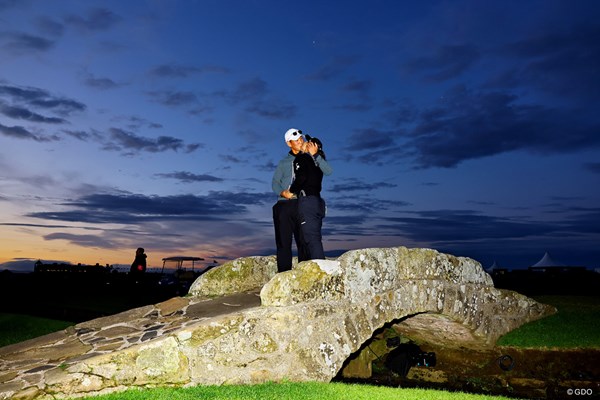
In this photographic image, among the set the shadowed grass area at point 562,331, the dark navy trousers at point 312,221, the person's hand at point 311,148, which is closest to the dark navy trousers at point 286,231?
the dark navy trousers at point 312,221

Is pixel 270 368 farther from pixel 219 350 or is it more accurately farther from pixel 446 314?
pixel 446 314

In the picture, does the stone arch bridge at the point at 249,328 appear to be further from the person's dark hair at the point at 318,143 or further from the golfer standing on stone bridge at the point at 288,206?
the person's dark hair at the point at 318,143

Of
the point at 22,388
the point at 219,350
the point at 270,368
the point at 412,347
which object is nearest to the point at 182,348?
the point at 219,350

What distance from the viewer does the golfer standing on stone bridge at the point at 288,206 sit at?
7953mm

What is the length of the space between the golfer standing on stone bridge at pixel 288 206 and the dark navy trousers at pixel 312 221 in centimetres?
19

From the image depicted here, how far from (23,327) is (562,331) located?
42.1 ft

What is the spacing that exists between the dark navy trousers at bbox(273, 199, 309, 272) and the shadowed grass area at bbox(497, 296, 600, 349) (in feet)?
18.7

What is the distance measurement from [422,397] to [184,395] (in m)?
3.19

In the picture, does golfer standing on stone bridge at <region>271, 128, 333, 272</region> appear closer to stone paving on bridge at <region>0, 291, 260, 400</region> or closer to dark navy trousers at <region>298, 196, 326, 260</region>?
dark navy trousers at <region>298, 196, 326, 260</region>

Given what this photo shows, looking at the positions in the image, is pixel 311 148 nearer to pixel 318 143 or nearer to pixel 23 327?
pixel 318 143

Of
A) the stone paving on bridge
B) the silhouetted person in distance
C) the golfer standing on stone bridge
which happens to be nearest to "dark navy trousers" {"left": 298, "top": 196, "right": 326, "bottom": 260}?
the golfer standing on stone bridge

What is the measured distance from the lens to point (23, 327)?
13.1 metres

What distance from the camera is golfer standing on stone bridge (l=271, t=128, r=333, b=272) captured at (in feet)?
26.1

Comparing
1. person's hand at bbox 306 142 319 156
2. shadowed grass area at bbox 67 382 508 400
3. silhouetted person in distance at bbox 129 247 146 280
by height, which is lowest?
shadowed grass area at bbox 67 382 508 400
